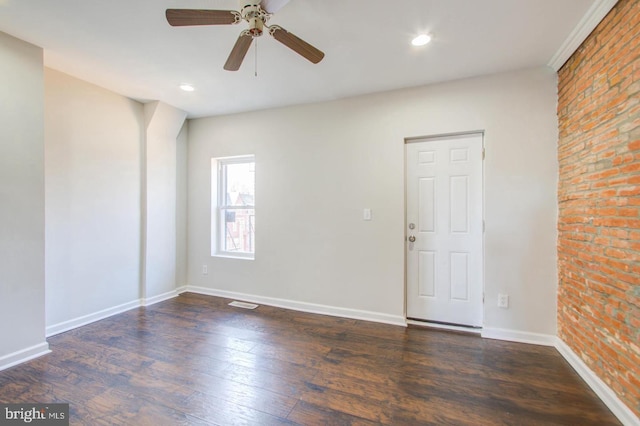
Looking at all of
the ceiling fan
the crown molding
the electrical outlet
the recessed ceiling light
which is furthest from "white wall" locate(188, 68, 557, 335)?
the ceiling fan

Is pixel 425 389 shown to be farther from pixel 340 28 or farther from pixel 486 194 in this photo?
pixel 340 28

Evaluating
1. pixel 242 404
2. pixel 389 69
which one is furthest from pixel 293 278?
pixel 389 69

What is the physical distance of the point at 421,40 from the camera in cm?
213

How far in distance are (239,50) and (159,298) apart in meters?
3.32

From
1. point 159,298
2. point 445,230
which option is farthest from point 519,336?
point 159,298

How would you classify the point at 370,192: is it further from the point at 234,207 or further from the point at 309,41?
the point at 234,207

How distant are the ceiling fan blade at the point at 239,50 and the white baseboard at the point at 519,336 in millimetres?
3128

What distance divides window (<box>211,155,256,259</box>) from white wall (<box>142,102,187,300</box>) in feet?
1.82

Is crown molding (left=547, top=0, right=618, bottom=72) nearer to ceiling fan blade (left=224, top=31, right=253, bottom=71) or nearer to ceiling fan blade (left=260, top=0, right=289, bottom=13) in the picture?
ceiling fan blade (left=260, top=0, right=289, bottom=13)

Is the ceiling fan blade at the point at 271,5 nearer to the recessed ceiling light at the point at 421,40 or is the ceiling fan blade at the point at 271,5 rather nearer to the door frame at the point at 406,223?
the recessed ceiling light at the point at 421,40

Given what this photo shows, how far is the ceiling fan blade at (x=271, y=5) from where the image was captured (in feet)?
4.79

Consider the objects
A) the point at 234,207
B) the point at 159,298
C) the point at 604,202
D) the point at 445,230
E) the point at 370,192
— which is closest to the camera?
the point at 604,202

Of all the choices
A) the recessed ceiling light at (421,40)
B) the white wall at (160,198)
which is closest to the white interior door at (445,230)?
the recessed ceiling light at (421,40)

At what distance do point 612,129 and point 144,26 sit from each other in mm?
3242
